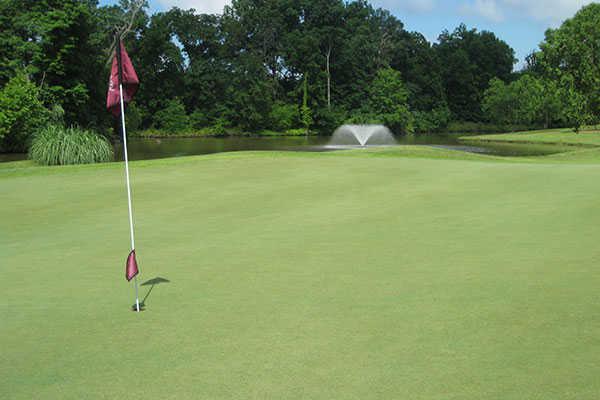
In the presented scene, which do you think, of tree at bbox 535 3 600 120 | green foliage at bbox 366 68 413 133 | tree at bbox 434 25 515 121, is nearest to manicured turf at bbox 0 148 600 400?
tree at bbox 535 3 600 120

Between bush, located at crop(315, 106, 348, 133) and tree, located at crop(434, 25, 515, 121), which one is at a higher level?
tree, located at crop(434, 25, 515, 121)

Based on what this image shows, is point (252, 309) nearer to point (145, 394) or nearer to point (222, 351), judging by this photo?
point (222, 351)

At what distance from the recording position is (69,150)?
27016 mm

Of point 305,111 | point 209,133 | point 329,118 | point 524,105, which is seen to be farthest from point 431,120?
point 209,133

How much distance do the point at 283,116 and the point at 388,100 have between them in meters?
13.7

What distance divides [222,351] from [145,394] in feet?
2.46

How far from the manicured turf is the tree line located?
144 feet

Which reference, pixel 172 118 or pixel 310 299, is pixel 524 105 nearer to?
pixel 172 118

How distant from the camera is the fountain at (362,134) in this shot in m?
64.2

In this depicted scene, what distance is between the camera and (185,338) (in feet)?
15.0

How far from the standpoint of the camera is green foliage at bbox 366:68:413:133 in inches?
3118

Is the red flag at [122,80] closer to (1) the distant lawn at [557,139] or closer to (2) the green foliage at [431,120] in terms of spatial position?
(1) the distant lawn at [557,139]

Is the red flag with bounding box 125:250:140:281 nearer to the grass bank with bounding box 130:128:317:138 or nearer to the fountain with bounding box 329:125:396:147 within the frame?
the fountain with bounding box 329:125:396:147

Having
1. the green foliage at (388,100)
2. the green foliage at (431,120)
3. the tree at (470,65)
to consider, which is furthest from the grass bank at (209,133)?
the tree at (470,65)
